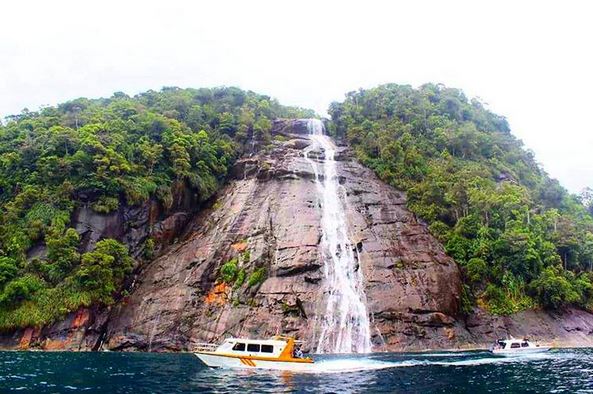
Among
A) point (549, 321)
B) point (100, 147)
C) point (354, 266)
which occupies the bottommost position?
point (549, 321)

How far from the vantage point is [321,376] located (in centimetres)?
2258

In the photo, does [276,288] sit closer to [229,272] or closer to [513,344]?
[229,272]

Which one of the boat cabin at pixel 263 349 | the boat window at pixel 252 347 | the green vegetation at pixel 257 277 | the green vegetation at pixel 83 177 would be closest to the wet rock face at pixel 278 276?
the green vegetation at pixel 257 277

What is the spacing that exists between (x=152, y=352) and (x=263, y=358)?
14236 mm

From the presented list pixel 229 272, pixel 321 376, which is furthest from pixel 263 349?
pixel 229 272

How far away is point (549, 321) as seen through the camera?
4050cm

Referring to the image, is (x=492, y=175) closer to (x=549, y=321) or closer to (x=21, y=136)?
(x=549, y=321)

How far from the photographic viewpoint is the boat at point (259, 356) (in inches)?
981

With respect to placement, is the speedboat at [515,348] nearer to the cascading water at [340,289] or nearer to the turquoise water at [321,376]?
the turquoise water at [321,376]

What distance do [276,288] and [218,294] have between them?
510cm

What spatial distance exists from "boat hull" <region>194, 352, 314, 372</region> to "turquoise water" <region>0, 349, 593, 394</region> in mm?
546

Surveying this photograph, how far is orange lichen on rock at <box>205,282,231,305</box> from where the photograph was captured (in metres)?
39.5

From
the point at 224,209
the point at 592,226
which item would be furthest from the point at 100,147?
the point at 592,226

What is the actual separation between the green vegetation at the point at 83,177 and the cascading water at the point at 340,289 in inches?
592
